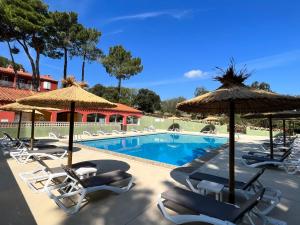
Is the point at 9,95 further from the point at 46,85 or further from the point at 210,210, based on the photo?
the point at 210,210

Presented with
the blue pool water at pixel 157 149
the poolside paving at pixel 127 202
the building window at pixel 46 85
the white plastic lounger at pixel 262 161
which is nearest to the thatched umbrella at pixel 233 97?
the poolside paving at pixel 127 202

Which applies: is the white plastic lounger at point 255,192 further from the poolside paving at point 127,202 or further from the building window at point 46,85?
the building window at point 46,85

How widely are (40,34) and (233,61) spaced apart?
2664 cm

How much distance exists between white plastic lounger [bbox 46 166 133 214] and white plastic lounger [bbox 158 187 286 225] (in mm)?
1396

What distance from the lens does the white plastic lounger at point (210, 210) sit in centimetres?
339

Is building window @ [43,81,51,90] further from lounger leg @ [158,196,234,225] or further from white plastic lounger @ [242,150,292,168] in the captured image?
lounger leg @ [158,196,234,225]

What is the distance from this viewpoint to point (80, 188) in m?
4.80

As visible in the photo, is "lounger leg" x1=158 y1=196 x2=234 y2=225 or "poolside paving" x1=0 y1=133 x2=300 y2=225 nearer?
"lounger leg" x1=158 y1=196 x2=234 y2=225

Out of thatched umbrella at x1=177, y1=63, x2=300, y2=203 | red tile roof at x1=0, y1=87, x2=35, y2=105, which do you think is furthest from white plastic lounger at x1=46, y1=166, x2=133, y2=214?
red tile roof at x1=0, y1=87, x2=35, y2=105

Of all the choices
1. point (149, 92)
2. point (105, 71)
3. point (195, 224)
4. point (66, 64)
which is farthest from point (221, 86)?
point (149, 92)

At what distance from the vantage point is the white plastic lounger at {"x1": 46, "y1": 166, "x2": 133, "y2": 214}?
4457 mm

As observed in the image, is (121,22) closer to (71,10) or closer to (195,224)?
(71,10)

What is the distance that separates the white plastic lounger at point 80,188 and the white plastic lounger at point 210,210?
1396mm

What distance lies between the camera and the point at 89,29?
32.0 m
